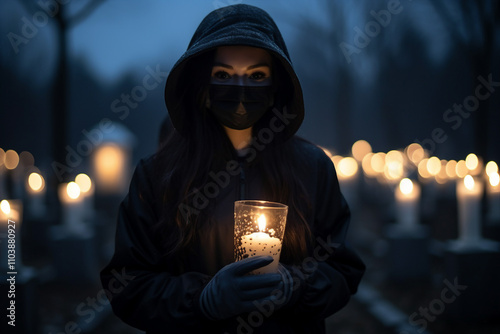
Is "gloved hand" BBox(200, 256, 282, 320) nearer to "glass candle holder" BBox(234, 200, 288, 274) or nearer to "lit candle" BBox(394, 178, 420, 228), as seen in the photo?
"glass candle holder" BBox(234, 200, 288, 274)

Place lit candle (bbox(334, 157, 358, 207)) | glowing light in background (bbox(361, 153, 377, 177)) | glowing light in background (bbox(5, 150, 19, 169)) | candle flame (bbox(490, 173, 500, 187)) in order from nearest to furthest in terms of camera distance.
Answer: candle flame (bbox(490, 173, 500, 187)) → lit candle (bbox(334, 157, 358, 207)) → glowing light in background (bbox(5, 150, 19, 169)) → glowing light in background (bbox(361, 153, 377, 177))

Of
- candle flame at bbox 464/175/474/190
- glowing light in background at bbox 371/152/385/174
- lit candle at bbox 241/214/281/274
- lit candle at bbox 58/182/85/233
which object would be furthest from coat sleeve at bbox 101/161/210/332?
glowing light in background at bbox 371/152/385/174

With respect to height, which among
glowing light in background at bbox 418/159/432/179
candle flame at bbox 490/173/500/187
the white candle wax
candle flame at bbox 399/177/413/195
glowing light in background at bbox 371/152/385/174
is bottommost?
the white candle wax

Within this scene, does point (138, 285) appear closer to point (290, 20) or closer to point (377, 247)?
point (377, 247)

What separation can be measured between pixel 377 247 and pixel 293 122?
6870 millimetres

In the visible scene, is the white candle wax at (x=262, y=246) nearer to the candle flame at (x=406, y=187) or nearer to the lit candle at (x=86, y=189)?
the candle flame at (x=406, y=187)

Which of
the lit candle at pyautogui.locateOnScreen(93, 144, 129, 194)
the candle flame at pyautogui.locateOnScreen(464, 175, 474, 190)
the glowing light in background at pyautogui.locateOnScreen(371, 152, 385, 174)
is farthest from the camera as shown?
the glowing light in background at pyautogui.locateOnScreen(371, 152, 385, 174)

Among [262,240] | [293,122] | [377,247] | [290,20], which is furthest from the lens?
[290,20]

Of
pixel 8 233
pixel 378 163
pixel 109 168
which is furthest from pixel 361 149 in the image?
pixel 8 233

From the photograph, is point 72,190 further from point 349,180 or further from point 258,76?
point 349,180

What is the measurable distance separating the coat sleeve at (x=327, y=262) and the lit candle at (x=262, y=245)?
0.76 ft

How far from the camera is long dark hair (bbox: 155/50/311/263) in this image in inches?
77.7

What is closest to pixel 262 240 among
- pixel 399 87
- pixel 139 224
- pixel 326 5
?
pixel 139 224

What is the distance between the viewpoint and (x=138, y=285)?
1856 millimetres
